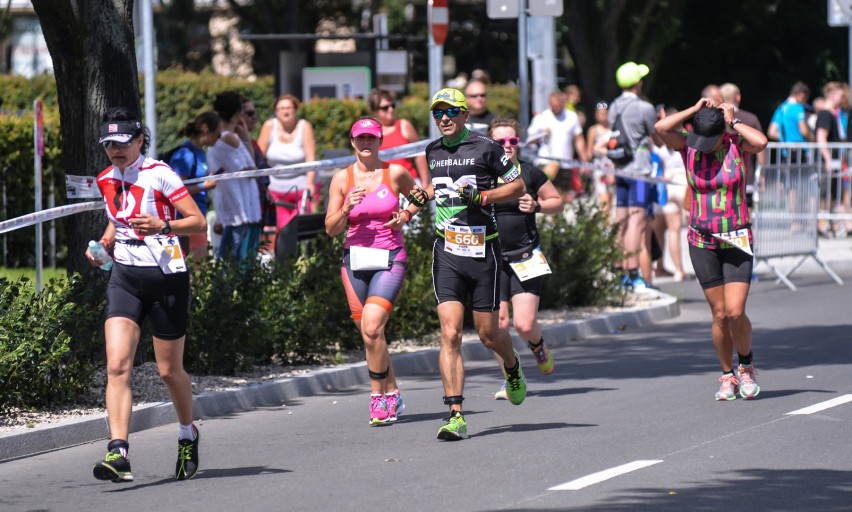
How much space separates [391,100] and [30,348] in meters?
7.16

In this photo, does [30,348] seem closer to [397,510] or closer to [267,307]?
[267,307]

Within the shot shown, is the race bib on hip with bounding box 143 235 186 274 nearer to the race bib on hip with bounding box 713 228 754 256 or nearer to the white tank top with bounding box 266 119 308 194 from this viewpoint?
the race bib on hip with bounding box 713 228 754 256

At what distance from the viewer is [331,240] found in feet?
40.0

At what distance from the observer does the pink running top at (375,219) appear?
9430mm

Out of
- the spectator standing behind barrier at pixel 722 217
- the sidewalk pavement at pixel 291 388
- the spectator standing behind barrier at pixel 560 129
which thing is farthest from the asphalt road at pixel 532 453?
the spectator standing behind barrier at pixel 560 129

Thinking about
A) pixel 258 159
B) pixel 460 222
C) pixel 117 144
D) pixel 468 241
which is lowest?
pixel 468 241

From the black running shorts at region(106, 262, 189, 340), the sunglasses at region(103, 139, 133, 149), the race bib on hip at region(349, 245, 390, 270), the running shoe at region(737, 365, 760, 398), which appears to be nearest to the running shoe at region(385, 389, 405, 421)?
the race bib on hip at region(349, 245, 390, 270)

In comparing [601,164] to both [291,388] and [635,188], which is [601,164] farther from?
[291,388]

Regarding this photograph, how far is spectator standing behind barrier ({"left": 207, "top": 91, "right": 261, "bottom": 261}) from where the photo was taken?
43.9 feet

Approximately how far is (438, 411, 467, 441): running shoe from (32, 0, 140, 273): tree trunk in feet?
9.80

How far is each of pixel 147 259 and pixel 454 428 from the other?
198 centimetres

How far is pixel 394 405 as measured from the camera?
9.48 metres

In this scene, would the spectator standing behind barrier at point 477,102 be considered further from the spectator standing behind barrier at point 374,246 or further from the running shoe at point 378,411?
the running shoe at point 378,411

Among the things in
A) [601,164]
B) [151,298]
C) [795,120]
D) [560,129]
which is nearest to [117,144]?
[151,298]
